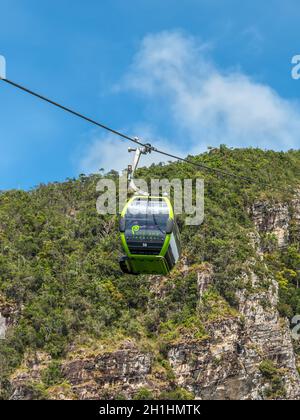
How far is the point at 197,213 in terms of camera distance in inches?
3351

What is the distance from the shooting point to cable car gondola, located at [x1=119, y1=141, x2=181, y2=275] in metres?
22.4

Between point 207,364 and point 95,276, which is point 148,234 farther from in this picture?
point 95,276

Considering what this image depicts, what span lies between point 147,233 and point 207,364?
50360 millimetres

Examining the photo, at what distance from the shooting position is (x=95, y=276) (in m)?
78.2

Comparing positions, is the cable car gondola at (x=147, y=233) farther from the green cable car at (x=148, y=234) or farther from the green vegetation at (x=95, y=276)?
the green vegetation at (x=95, y=276)

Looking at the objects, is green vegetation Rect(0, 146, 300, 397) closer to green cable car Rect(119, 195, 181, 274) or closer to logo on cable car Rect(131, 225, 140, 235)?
green cable car Rect(119, 195, 181, 274)

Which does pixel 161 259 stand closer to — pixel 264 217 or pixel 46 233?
pixel 46 233

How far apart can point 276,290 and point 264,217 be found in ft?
61.3

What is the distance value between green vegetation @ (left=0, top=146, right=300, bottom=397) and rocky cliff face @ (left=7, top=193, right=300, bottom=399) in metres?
1.05

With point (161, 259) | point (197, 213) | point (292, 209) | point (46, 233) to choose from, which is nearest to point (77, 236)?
point (46, 233)

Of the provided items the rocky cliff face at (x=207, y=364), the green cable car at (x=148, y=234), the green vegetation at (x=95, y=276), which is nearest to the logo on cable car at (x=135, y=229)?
the green cable car at (x=148, y=234)

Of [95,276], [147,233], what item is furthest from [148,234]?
[95,276]

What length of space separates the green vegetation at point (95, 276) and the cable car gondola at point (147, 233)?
46323 millimetres

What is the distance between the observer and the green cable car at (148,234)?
22.4 meters
